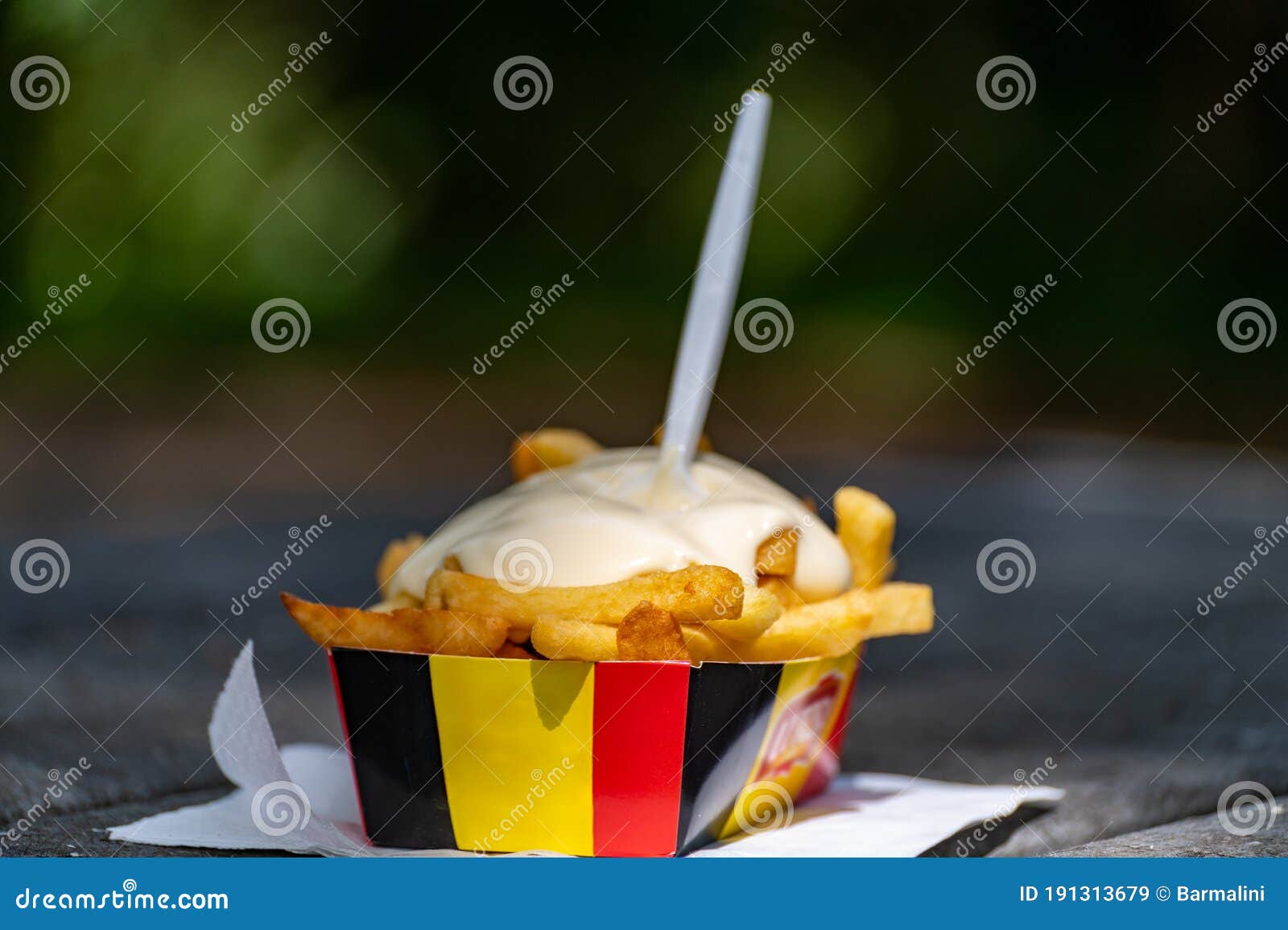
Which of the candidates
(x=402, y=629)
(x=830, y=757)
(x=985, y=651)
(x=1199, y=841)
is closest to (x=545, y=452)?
(x=402, y=629)

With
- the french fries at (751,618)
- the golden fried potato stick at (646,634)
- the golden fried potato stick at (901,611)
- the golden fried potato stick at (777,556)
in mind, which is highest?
the golden fried potato stick at (901,611)

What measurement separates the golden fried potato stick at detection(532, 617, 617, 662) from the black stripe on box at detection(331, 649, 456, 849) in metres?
0.14

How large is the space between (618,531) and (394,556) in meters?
0.43

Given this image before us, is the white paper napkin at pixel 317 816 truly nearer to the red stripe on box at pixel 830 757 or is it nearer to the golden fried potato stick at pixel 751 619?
the red stripe on box at pixel 830 757

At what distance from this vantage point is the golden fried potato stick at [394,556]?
4.73 ft

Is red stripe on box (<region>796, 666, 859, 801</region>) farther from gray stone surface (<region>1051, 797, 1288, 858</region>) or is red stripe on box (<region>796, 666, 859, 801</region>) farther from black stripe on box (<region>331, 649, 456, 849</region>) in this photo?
black stripe on box (<region>331, 649, 456, 849</region>)

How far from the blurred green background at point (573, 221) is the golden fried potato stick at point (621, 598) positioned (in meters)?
0.49

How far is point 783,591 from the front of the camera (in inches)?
50.6

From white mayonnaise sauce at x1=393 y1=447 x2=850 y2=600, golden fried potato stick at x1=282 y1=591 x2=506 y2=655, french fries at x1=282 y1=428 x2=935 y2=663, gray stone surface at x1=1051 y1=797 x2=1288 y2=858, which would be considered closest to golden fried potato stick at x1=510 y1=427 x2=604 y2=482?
white mayonnaise sauce at x1=393 y1=447 x2=850 y2=600

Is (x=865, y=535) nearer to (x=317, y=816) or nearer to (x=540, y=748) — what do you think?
(x=540, y=748)

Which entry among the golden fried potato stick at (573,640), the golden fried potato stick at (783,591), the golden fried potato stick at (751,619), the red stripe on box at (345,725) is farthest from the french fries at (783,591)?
the red stripe on box at (345,725)

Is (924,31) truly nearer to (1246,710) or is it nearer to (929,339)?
(929,339)

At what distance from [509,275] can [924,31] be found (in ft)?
2.31

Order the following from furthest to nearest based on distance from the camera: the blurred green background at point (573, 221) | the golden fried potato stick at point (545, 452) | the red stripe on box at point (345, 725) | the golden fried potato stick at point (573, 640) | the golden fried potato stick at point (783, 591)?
the golden fried potato stick at point (545, 452) < the blurred green background at point (573, 221) < the golden fried potato stick at point (783, 591) < the red stripe on box at point (345, 725) < the golden fried potato stick at point (573, 640)
